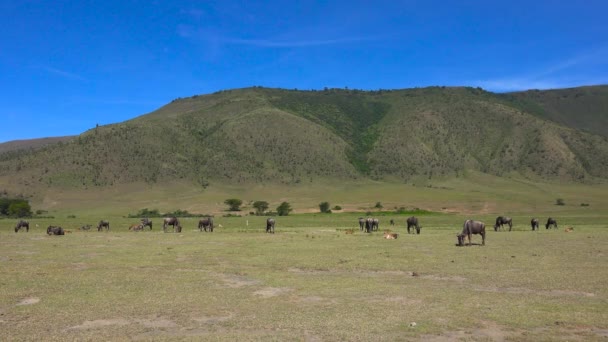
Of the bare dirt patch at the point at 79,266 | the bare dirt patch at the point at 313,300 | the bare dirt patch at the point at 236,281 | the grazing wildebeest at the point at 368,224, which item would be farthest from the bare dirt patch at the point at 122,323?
the grazing wildebeest at the point at 368,224

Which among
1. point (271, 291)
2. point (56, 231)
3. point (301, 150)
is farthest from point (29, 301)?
point (301, 150)

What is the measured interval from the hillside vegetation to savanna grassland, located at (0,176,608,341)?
103 m

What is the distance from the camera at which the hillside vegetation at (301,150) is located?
13250 cm

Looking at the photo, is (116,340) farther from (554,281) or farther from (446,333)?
(554,281)

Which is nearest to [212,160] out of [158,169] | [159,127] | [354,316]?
[158,169]

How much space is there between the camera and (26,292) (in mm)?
17234

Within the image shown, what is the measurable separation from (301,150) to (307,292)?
442 feet

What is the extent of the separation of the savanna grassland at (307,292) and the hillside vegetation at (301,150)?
337ft

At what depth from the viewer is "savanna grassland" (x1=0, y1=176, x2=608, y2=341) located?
12.5m

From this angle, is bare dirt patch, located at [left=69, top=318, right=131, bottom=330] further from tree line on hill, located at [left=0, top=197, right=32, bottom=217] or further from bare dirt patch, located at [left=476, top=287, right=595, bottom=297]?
tree line on hill, located at [left=0, top=197, right=32, bottom=217]

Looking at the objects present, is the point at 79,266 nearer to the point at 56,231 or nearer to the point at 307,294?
the point at 307,294

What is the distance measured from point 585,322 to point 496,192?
388ft

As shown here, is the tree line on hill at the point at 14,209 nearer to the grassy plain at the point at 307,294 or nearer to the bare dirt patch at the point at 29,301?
the grassy plain at the point at 307,294

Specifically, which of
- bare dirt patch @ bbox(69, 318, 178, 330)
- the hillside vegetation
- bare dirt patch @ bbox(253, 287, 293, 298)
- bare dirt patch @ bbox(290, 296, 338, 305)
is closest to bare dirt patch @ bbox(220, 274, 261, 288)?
bare dirt patch @ bbox(253, 287, 293, 298)
